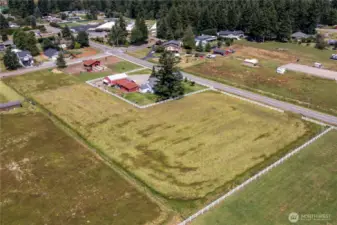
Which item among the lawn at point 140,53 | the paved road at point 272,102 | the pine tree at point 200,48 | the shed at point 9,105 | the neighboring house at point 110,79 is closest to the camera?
the paved road at point 272,102

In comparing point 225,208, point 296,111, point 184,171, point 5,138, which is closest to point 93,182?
point 184,171

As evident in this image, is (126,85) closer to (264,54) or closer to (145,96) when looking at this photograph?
(145,96)

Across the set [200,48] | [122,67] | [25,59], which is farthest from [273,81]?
[25,59]

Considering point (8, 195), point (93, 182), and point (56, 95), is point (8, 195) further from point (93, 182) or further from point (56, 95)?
point (56, 95)

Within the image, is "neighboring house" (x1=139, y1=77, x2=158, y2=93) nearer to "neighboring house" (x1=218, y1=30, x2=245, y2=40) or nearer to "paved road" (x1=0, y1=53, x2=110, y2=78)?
"paved road" (x1=0, y1=53, x2=110, y2=78)

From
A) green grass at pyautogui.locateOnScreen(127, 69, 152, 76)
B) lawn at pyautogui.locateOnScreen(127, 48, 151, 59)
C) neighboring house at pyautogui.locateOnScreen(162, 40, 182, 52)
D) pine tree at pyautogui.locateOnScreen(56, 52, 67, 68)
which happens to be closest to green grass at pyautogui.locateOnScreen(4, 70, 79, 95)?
pine tree at pyautogui.locateOnScreen(56, 52, 67, 68)

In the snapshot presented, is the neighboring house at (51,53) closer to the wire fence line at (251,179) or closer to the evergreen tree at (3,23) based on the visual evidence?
the evergreen tree at (3,23)

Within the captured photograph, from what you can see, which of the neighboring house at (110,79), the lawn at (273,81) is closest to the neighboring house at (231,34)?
the lawn at (273,81)
